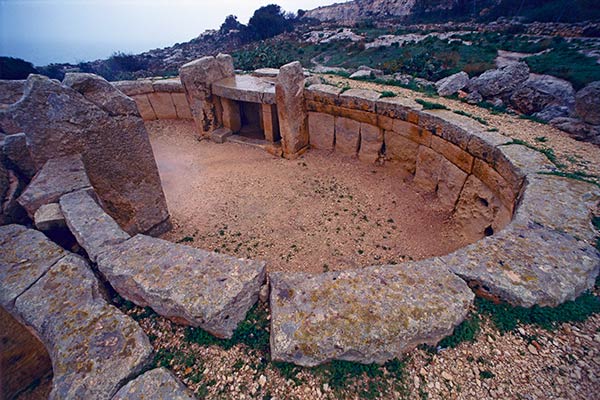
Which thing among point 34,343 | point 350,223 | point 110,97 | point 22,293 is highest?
point 110,97

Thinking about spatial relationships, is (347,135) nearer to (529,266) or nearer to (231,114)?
(231,114)

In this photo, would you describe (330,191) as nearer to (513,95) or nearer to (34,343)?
(513,95)

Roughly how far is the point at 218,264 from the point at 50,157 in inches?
109

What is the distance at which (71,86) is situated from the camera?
137 inches

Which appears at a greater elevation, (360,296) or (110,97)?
(110,97)

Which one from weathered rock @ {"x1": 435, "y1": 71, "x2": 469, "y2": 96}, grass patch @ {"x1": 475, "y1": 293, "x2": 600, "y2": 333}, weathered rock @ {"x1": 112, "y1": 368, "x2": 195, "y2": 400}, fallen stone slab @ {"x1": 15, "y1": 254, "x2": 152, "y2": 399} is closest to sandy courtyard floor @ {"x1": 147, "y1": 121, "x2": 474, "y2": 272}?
grass patch @ {"x1": 475, "y1": 293, "x2": 600, "y2": 333}

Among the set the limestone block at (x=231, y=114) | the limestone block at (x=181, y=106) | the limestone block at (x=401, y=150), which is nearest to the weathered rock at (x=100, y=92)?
the limestone block at (x=231, y=114)

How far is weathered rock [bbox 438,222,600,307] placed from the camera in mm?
2332

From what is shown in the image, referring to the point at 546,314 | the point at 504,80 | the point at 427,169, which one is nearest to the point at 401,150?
the point at 427,169

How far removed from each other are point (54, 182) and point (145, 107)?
6.56 m

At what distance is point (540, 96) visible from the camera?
615 cm

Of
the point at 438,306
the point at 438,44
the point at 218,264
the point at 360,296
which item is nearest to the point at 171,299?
the point at 218,264

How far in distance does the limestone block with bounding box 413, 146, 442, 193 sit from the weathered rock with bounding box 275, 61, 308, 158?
2.86 meters

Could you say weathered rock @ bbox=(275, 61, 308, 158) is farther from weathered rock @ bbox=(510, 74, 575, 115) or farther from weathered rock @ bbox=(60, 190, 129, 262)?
weathered rock @ bbox=(510, 74, 575, 115)
